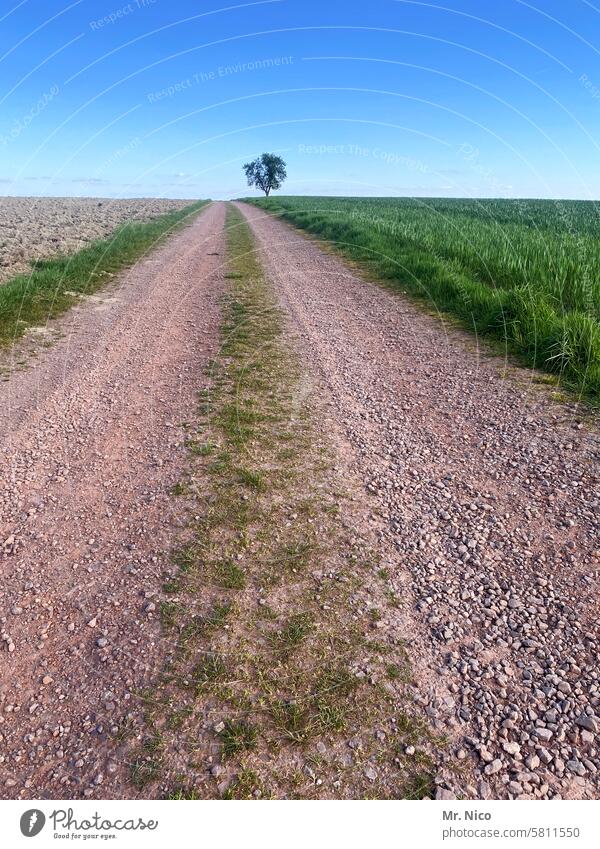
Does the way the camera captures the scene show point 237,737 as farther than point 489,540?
No

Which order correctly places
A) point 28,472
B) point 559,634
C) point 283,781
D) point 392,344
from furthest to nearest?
point 392,344
point 28,472
point 559,634
point 283,781

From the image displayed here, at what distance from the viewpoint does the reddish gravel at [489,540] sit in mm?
3172

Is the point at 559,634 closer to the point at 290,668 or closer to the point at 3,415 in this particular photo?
the point at 290,668

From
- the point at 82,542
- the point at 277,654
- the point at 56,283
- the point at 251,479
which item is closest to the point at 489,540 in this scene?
the point at 277,654

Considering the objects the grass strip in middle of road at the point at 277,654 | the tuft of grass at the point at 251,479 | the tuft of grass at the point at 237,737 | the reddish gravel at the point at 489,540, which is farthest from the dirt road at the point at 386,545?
the tuft of grass at the point at 251,479

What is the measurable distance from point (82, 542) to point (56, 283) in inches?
462

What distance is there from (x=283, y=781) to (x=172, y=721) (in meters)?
0.79

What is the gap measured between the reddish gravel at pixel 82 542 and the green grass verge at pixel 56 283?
1867mm

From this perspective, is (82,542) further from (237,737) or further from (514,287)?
(514,287)

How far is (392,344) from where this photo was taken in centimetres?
1049

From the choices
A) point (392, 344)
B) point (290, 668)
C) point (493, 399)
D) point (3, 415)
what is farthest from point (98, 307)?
point (290, 668)

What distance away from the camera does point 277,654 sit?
145 inches

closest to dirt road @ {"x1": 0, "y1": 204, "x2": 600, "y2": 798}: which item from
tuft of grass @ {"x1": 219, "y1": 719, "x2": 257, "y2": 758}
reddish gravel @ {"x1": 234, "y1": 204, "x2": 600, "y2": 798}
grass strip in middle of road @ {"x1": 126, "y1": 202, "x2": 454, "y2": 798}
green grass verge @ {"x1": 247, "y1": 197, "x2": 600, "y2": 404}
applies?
reddish gravel @ {"x1": 234, "y1": 204, "x2": 600, "y2": 798}

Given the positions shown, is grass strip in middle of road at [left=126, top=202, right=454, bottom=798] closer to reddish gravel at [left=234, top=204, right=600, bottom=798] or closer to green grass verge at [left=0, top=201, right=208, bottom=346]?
reddish gravel at [left=234, top=204, right=600, bottom=798]
